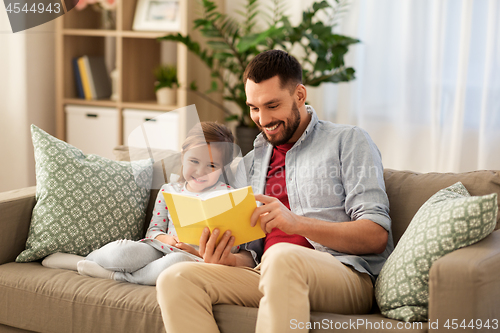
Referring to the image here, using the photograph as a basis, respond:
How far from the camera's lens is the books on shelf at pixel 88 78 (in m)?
3.39

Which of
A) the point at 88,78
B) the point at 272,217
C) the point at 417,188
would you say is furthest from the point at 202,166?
the point at 88,78

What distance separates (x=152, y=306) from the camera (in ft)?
4.67

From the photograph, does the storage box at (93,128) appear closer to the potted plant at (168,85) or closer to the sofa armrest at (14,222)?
the potted plant at (168,85)

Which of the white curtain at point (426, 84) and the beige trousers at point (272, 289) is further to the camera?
the white curtain at point (426, 84)

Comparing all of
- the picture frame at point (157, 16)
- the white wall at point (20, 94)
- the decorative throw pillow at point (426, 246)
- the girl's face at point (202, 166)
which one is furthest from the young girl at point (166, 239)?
the white wall at point (20, 94)

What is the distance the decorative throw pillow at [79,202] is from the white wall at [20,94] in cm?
161

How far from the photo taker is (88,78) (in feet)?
11.1

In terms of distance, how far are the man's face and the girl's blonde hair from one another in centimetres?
21

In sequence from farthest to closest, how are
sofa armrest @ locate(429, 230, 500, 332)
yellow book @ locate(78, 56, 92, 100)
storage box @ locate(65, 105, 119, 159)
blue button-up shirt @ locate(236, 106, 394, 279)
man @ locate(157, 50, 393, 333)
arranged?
yellow book @ locate(78, 56, 92, 100) < storage box @ locate(65, 105, 119, 159) < blue button-up shirt @ locate(236, 106, 394, 279) < man @ locate(157, 50, 393, 333) < sofa armrest @ locate(429, 230, 500, 332)

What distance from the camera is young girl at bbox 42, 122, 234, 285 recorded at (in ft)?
4.50

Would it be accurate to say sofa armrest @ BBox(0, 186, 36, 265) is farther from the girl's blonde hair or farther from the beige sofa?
the girl's blonde hair

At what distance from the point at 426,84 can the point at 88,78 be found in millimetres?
2140

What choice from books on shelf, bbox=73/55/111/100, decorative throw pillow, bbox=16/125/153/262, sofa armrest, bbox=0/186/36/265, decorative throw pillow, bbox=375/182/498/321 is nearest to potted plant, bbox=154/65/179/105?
books on shelf, bbox=73/55/111/100

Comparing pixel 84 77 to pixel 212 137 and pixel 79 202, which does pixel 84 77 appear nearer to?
pixel 79 202
